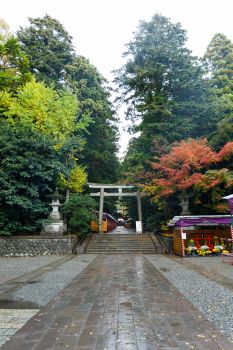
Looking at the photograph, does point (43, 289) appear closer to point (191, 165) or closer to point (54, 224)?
point (54, 224)

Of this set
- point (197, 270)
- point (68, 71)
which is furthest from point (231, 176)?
point (68, 71)

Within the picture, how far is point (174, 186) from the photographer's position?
48.0 feet

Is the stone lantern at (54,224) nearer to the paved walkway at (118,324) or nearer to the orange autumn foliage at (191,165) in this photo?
the orange autumn foliage at (191,165)

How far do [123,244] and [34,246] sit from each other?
17.6 feet

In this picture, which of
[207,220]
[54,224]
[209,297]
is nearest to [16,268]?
[54,224]

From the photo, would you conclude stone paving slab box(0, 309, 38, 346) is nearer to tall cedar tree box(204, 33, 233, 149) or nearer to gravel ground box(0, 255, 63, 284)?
gravel ground box(0, 255, 63, 284)

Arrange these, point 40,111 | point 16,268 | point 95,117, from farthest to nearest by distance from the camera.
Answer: point 95,117, point 40,111, point 16,268

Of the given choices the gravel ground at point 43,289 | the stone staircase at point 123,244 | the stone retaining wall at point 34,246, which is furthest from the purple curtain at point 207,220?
the gravel ground at point 43,289

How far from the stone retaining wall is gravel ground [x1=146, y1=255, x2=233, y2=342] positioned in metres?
8.01

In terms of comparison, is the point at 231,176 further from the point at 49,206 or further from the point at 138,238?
the point at 49,206

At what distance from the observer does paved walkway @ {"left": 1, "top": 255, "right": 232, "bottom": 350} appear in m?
3.02

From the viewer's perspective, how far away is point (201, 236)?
13.8m

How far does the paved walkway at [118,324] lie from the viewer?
3021 mm

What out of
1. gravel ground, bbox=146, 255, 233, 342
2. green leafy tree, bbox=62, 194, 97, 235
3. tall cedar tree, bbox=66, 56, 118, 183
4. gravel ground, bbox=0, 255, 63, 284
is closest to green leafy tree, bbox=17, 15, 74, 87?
tall cedar tree, bbox=66, 56, 118, 183
